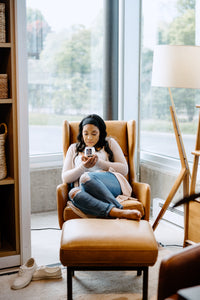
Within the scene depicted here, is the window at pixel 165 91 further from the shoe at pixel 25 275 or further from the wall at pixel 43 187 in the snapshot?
the shoe at pixel 25 275

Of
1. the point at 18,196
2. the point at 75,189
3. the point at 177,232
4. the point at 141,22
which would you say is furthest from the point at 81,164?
the point at 141,22

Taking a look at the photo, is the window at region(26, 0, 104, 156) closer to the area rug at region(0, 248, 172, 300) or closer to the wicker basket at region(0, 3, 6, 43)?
the wicker basket at region(0, 3, 6, 43)

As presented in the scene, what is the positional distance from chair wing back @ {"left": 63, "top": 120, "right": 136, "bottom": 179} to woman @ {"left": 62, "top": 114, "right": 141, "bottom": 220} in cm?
10

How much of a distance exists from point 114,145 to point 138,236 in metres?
0.96

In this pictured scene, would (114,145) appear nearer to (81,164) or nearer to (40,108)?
(81,164)

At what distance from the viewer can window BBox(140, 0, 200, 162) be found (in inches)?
131

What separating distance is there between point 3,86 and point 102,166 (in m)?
0.86

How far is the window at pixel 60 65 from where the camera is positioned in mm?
3773

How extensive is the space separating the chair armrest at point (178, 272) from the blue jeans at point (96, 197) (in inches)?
45.3

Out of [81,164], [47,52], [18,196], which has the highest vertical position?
[47,52]

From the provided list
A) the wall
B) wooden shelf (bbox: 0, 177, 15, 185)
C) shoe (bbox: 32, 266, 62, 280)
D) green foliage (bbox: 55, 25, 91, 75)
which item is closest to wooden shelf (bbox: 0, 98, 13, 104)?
wooden shelf (bbox: 0, 177, 15, 185)

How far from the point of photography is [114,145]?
9.57 ft

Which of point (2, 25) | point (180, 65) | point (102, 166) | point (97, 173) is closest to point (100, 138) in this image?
point (102, 166)

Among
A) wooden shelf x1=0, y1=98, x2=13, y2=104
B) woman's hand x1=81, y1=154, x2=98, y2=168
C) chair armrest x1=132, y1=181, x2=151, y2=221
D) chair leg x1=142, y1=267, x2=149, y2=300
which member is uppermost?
wooden shelf x1=0, y1=98, x2=13, y2=104
